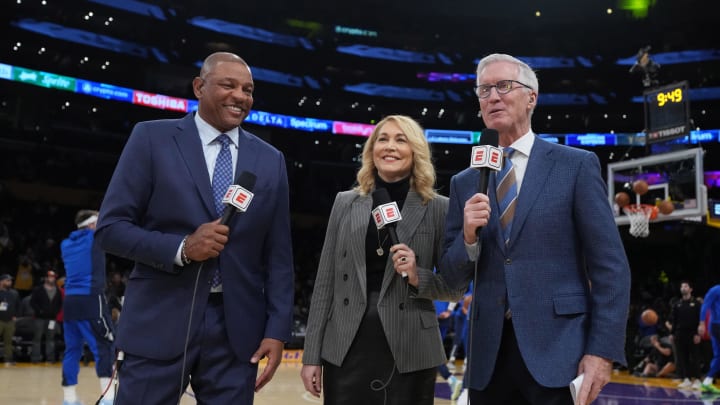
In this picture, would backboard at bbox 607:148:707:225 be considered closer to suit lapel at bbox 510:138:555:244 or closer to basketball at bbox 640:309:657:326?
basketball at bbox 640:309:657:326

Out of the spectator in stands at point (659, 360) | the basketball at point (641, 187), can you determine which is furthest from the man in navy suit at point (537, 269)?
the spectator in stands at point (659, 360)

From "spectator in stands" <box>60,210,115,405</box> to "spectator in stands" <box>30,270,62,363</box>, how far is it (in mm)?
6711

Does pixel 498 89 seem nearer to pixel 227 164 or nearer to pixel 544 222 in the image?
pixel 544 222

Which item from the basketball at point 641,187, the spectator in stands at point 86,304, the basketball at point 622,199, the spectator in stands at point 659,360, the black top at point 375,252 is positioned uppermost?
the basketball at point 641,187

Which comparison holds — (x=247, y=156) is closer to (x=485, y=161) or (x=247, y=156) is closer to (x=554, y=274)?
(x=485, y=161)

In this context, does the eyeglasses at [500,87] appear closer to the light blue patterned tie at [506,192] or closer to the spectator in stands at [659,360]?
the light blue patterned tie at [506,192]

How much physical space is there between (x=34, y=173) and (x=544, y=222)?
2508 centimetres

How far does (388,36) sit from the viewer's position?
34.7 meters

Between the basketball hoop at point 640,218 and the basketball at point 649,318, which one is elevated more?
the basketball hoop at point 640,218

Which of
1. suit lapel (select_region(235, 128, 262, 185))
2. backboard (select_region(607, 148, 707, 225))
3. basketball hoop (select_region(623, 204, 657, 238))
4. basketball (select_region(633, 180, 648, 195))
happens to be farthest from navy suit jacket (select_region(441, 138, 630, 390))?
basketball (select_region(633, 180, 648, 195))

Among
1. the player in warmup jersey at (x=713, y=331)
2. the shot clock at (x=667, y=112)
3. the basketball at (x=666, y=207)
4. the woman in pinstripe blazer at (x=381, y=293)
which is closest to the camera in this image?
the woman in pinstripe blazer at (x=381, y=293)

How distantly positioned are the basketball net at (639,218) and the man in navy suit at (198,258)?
39.1ft

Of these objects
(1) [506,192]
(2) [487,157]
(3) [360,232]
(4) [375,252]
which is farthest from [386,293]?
(2) [487,157]

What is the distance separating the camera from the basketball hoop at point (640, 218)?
44.4ft
